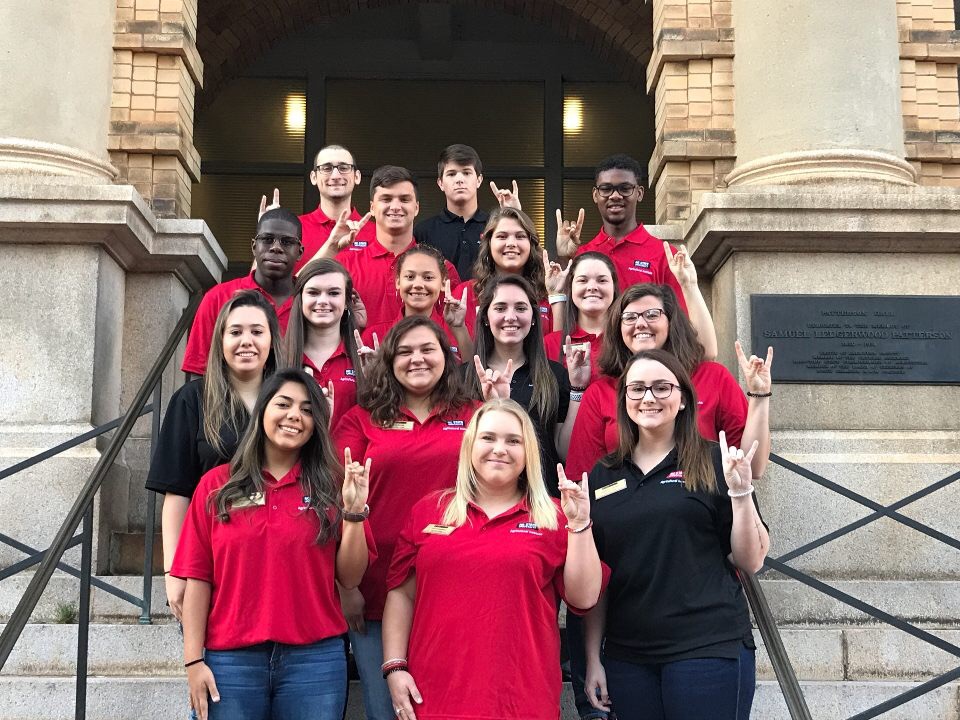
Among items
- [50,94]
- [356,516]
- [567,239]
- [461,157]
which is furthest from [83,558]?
[50,94]

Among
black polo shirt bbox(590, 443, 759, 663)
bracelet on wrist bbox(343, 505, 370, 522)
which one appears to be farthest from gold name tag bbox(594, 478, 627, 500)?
bracelet on wrist bbox(343, 505, 370, 522)

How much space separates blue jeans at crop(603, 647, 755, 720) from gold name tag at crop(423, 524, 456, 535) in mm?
732

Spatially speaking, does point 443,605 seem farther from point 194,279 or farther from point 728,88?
point 728,88

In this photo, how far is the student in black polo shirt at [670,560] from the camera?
170 inches

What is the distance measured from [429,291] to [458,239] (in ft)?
4.88

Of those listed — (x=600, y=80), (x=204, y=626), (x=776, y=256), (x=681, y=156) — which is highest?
(x=600, y=80)

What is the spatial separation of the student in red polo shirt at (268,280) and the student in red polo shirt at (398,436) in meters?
1.12

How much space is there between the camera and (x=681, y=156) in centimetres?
919

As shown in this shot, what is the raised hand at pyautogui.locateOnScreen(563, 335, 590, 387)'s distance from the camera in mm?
5555

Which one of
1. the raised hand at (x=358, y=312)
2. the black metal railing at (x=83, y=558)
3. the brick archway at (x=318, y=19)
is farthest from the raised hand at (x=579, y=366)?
→ the brick archway at (x=318, y=19)

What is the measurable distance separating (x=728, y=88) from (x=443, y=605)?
233 inches

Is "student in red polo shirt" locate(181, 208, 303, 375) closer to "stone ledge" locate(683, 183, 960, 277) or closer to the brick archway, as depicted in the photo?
"stone ledge" locate(683, 183, 960, 277)

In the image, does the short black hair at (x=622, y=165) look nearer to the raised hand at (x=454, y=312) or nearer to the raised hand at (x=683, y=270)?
the raised hand at (x=683, y=270)

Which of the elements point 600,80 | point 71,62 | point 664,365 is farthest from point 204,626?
point 600,80
